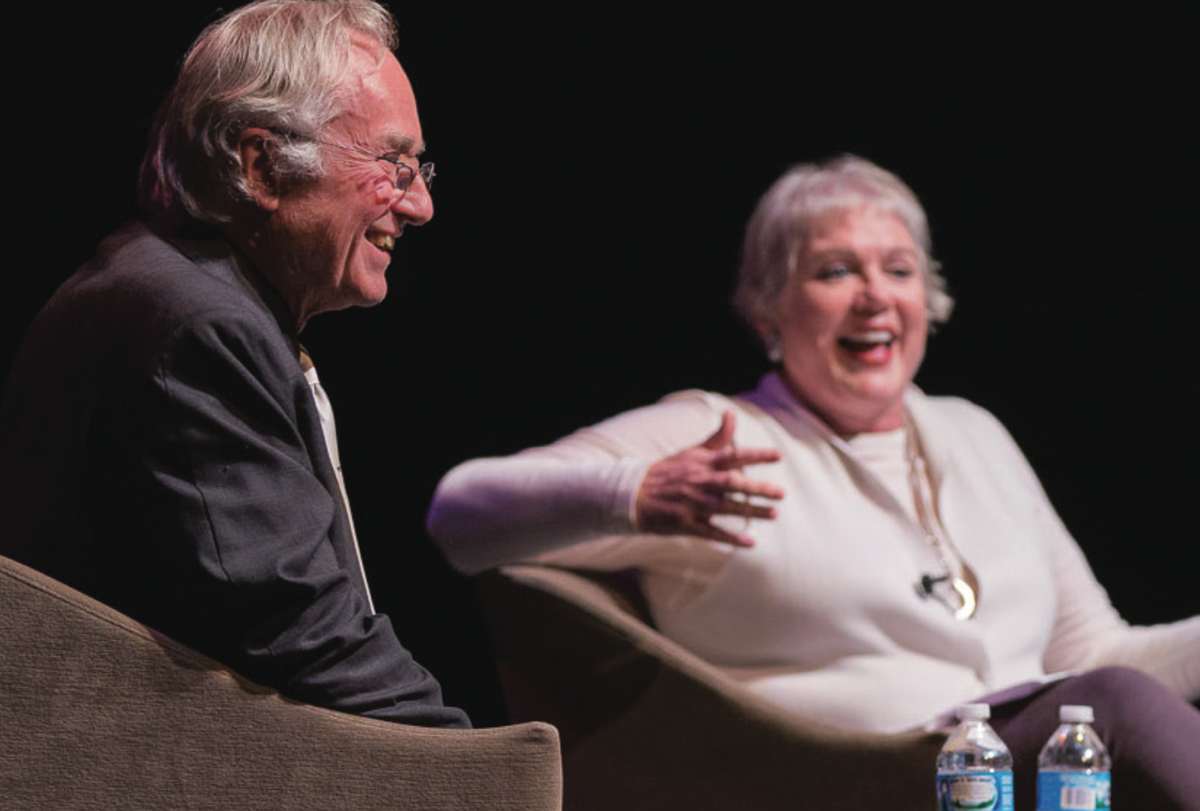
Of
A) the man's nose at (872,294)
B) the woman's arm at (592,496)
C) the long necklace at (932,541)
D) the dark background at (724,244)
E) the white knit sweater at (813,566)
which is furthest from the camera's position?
the dark background at (724,244)

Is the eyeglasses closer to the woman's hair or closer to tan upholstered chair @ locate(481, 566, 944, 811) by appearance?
tan upholstered chair @ locate(481, 566, 944, 811)

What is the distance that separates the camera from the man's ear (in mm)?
1500

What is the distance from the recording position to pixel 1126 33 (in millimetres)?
3361

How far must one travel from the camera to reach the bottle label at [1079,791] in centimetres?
194

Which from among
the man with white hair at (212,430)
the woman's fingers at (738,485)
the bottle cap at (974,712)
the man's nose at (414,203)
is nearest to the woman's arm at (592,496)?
the woman's fingers at (738,485)

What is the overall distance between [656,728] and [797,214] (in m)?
0.99

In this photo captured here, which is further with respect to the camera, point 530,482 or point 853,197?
point 853,197

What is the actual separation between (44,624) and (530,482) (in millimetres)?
1180

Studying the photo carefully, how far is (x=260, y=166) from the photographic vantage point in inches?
59.6

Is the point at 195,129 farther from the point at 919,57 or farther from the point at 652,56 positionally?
the point at 919,57

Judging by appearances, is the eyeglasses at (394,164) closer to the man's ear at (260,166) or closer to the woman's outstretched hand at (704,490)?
the man's ear at (260,166)

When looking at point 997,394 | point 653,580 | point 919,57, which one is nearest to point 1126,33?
point 919,57

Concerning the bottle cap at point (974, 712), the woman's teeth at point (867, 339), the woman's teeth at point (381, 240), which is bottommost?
the bottle cap at point (974, 712)

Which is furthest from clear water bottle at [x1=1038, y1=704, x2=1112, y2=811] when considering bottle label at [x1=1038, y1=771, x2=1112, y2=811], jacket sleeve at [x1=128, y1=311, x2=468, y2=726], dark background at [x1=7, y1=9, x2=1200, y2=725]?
dark background at [x1=7, y1=9, x2=1200, y2=725]
